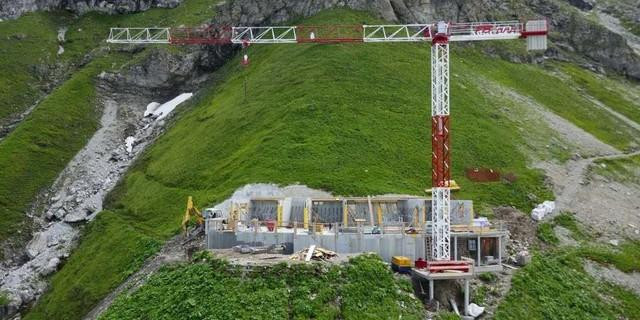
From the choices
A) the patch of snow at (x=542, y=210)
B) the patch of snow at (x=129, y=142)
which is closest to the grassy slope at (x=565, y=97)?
the patch of snow at (x=542, y=210)

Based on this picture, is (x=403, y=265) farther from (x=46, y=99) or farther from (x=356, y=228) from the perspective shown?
(x=46, y=99)

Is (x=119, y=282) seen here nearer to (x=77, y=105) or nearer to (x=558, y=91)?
(x=77, y=105)

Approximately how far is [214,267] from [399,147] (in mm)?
34993

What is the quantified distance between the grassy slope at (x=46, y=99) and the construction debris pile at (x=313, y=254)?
45.7 meters

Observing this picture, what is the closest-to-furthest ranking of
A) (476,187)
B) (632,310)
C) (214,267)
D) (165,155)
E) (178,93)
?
(214,267) < (632,310) < (476,187) < (165,155) < (178,93)

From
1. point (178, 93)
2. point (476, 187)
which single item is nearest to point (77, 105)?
point (178, 93)

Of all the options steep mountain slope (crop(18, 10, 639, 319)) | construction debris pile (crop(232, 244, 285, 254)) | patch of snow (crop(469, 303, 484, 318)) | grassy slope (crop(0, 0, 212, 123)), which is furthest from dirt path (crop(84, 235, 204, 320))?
grassy slope (crop(0, 0, 212, 123))

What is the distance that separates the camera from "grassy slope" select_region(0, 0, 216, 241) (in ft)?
264

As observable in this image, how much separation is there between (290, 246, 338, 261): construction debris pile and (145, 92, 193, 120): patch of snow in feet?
212

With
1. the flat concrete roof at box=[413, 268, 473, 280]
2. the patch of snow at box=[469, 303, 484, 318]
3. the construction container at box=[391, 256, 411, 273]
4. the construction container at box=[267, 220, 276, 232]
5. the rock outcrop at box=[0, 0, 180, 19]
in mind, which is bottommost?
the patch of snow at box=[469, 303, 484, 318]

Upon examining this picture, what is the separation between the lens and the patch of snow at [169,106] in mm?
99875

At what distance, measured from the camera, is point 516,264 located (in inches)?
1834

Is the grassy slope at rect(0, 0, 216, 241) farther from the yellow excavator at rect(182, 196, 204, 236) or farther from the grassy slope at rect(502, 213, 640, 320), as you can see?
the grassy slope at rect(502, 213, 640, 320)

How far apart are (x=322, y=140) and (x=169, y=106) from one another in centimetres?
4378
